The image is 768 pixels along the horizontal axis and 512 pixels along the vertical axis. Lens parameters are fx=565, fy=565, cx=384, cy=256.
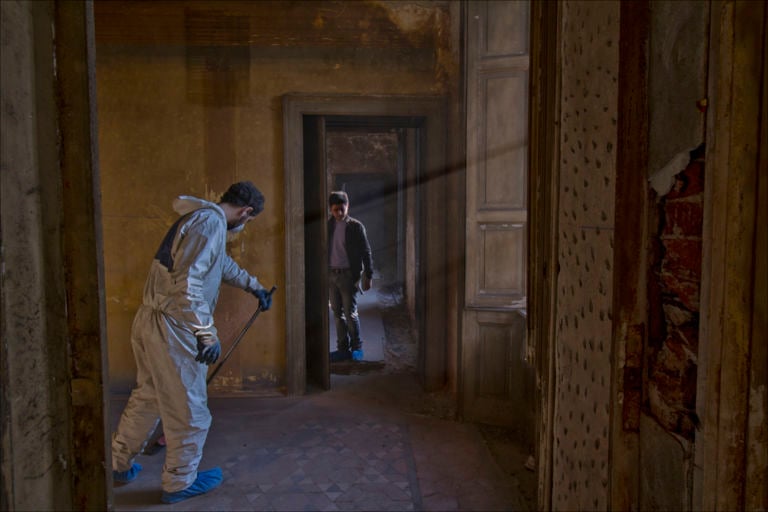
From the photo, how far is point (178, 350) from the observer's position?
312 cm

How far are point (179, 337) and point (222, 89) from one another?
2456 mm

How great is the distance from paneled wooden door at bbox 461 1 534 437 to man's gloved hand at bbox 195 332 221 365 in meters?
1.79

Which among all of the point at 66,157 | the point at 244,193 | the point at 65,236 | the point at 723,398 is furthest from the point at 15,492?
the point at 244,193

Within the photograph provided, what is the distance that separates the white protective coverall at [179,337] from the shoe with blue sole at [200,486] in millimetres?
44

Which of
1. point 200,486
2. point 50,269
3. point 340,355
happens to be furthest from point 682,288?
point 340,355

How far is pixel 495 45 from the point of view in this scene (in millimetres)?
3818

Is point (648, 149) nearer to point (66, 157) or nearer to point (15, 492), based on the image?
point (66, 157)

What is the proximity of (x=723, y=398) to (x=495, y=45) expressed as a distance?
3.31 meters

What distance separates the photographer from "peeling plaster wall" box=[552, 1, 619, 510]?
131 centimetres

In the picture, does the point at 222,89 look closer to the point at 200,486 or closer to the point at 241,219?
the point at 241,219

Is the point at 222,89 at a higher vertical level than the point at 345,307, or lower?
higher

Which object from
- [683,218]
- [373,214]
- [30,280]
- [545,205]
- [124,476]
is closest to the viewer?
[30,280]

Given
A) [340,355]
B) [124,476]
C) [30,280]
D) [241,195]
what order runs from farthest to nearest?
1. [340,355]
2. [241,195]
3. [124,476]
4. [30,280]

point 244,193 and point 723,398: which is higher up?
point 244,193
